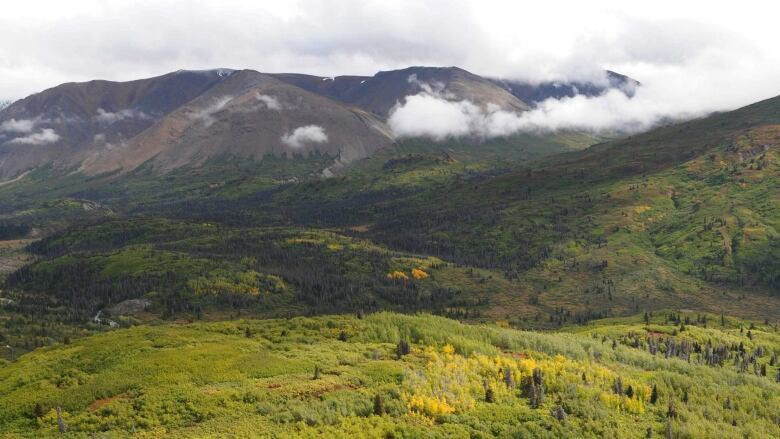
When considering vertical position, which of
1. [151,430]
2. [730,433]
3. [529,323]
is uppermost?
[151,430]

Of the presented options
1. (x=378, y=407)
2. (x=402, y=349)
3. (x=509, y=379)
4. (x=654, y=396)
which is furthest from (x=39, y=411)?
(x=654, y=396)

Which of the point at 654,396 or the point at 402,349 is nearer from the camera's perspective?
the point at 654,396

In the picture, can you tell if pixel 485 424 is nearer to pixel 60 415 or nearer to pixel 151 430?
pixel 151 430

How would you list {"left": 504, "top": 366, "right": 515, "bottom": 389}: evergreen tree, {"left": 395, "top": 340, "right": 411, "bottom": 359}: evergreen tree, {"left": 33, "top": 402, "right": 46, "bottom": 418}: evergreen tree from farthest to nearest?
Answer: {"left": 395, "top": 340, "right": 411, "bottom": 359}: evergreen tree
{"left": 504, "top": 366, "right": 515, "bottom": 389}: evergreen tree
{"left": 33, "top": 402, "right": 46, "bottom": 418}: evergreen tree

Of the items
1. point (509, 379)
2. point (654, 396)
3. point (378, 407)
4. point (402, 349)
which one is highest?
point (378, 407)

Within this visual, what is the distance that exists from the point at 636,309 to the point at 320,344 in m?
138

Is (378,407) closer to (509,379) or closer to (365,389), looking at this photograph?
(365,389)

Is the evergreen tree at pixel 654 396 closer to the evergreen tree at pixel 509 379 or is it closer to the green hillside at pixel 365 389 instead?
the green hillside at pixel 365 389

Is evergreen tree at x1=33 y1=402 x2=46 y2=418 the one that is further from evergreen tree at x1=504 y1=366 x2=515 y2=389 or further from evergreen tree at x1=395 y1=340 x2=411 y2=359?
evergreen tree at x1=504 y1=366 x2=515 y2=389

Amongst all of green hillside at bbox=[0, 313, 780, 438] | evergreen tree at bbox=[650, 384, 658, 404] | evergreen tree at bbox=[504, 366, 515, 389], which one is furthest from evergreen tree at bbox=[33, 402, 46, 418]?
evergreen tree at bbox=[650, 384, 658, 404]

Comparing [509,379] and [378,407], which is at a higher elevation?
[378,407]

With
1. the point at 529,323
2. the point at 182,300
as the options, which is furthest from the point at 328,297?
the point at 529,323

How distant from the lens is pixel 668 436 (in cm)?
4675

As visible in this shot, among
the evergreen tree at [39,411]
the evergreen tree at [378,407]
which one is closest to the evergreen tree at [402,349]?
the evergreen tree at [378,407]
